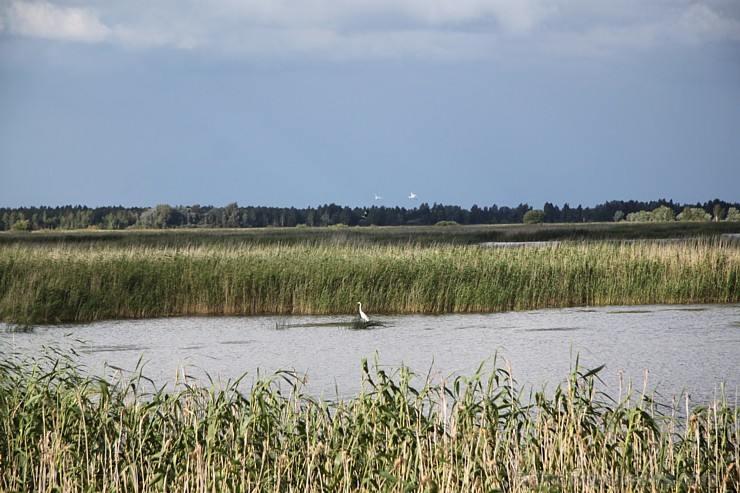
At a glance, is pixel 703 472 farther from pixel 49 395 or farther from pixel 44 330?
pixel 44 330

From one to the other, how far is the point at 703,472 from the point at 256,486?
2742 mm

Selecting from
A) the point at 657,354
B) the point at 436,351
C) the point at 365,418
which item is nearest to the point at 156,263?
the point at 436,351

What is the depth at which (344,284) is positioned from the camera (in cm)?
1902

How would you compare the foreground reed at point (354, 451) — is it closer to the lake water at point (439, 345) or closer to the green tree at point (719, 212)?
the lake water at point (439, 345)

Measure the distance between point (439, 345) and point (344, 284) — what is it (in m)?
5.62

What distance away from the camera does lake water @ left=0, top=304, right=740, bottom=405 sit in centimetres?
1082

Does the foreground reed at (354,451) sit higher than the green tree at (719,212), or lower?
lower

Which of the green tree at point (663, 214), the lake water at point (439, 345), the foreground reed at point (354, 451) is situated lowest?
the lake water at point (439, 345)

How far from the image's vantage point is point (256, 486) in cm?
519

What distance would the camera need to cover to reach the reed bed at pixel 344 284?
61.3 ft

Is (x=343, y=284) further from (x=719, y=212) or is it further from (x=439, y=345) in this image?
(x=719, y=212)

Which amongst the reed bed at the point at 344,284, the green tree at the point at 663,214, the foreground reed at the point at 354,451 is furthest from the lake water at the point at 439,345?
the green tree at the point at 663,214

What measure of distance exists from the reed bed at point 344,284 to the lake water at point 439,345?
29.8 inches

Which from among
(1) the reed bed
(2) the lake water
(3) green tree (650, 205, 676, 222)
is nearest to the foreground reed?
(2) the lake water
